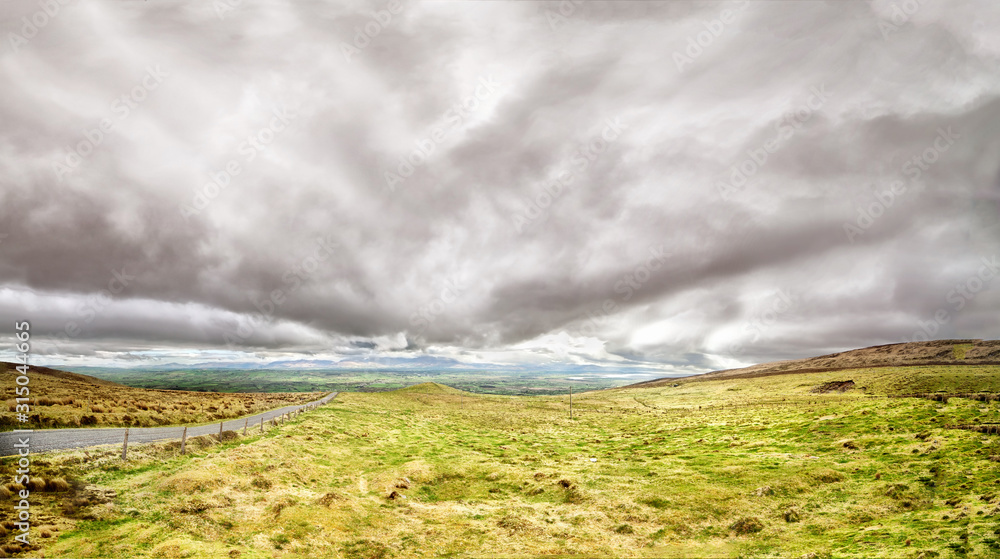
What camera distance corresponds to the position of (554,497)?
119 ft

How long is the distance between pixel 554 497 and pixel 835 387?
399 ft

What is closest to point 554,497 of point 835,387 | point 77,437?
point 77,437

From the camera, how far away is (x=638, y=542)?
27.0m

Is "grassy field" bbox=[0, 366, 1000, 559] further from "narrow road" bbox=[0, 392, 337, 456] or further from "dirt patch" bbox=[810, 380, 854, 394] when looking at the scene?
"dirt patch" bbox=[810, 380, 854, 394]

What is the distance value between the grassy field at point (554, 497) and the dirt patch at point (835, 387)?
69.9 meters

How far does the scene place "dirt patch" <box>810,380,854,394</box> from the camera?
111875 millimetres

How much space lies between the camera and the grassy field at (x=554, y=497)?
22328mm

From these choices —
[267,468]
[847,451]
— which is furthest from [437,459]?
[847,451]

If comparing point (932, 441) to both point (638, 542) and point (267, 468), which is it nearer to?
point (638, 542)

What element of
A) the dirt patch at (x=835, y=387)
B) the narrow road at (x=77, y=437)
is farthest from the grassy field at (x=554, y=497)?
the dirt patch at (x=835, y=387)

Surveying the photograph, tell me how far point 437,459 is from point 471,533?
22.0 meters

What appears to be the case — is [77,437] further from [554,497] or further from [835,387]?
[835,387]

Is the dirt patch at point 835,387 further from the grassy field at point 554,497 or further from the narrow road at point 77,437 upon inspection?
the narrow road at point 77,437

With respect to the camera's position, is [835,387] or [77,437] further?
[835,387]
